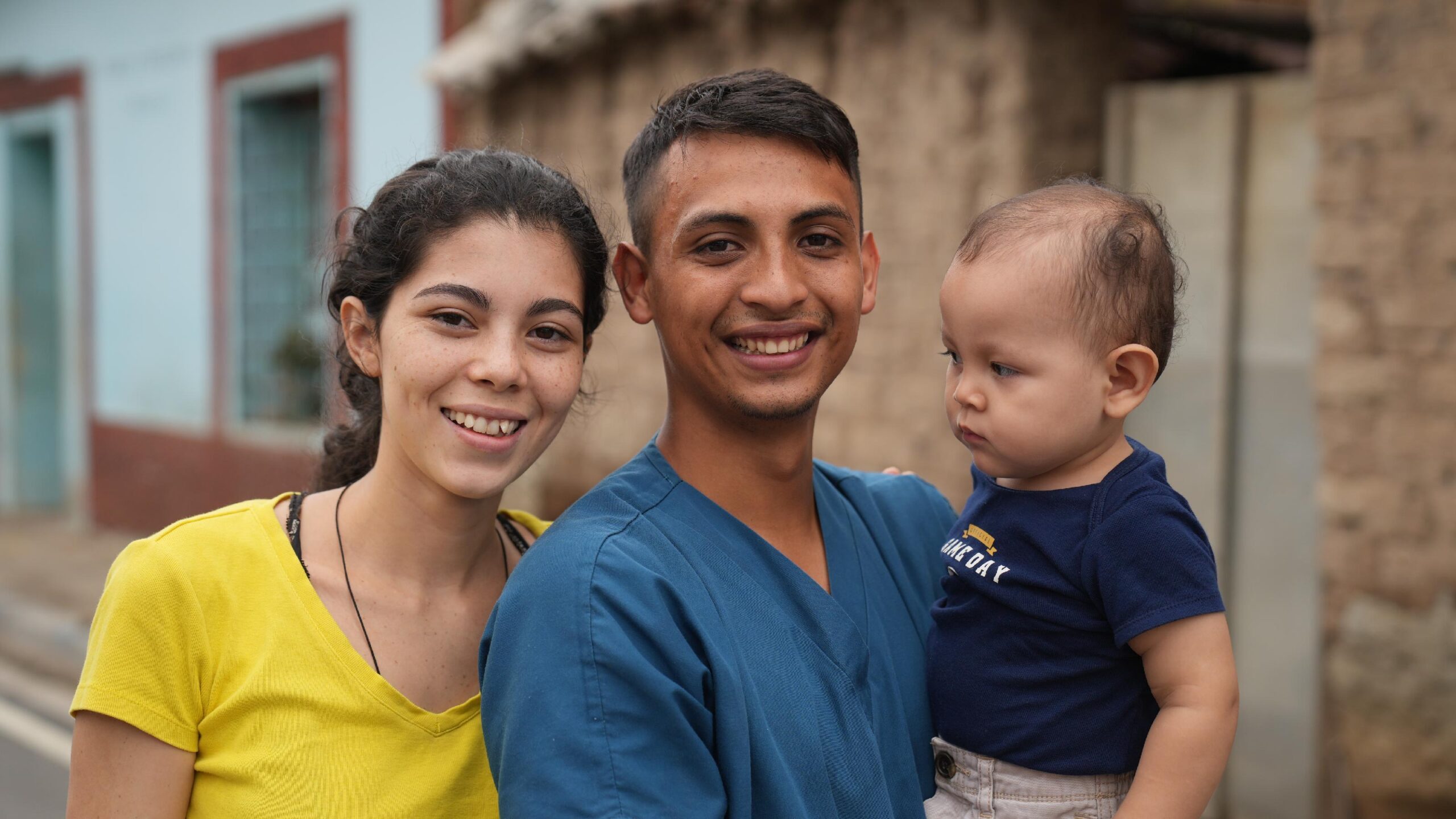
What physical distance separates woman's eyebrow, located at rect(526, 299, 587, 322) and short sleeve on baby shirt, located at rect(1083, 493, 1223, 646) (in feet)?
2.90

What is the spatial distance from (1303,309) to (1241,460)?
1.83 feet

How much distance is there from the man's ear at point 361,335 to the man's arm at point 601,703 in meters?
0.72

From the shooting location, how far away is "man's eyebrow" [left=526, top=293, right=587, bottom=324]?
79.7 inches

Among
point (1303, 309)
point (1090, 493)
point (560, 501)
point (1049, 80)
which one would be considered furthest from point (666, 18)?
point (1090, 493)

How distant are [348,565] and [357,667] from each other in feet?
0.73

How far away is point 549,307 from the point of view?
2041 millimetres

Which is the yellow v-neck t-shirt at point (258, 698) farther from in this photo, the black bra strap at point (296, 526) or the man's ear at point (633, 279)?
the man's ear at point (633, 279)

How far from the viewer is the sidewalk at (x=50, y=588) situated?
7.35 metres

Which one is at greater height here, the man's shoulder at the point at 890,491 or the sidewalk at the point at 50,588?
the man's shoulder at the point at 890,491

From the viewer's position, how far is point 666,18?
5.79 m

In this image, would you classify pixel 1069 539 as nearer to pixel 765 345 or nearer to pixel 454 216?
pixel 765 345

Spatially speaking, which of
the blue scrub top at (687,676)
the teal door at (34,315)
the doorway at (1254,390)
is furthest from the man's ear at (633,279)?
the teal door at (34,315)

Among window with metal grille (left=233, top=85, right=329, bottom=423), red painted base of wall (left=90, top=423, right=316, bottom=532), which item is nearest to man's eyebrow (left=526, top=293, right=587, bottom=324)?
red painted base of wall (left=90, top=423, right=316, bottom=532)

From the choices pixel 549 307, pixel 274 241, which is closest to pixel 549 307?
pixel 549 307
